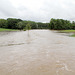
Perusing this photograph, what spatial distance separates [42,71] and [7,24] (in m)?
82.6

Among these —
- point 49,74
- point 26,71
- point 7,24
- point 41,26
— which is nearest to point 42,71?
point 49,74

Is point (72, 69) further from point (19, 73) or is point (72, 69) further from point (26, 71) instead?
point (19, 73)

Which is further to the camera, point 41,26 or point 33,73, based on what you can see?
point 41,26

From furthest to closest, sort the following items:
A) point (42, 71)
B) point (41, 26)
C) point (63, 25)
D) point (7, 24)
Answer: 1. point (41, 26)
2. point (7, 24)
3. point (63, 25)
4. point (42, 71)

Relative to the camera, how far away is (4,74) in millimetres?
3812

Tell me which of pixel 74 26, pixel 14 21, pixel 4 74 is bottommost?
pixel 4 74

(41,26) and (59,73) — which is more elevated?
(41,26)

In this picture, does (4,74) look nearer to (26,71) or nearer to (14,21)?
(26,71)

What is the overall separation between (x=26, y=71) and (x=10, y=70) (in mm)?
836

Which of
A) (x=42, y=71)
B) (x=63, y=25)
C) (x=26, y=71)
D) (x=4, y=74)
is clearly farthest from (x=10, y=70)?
(x=63, y=25)

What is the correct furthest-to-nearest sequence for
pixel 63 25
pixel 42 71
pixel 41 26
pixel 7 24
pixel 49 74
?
1. pixel 41 26
2. pixel 7 24
3. pixel 63 25
4. pixel 42 71
5. pixel 49 74

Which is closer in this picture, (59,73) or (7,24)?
(59,73)

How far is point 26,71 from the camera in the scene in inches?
159

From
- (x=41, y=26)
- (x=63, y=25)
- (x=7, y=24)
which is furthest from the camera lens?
(x=41, y=26)
